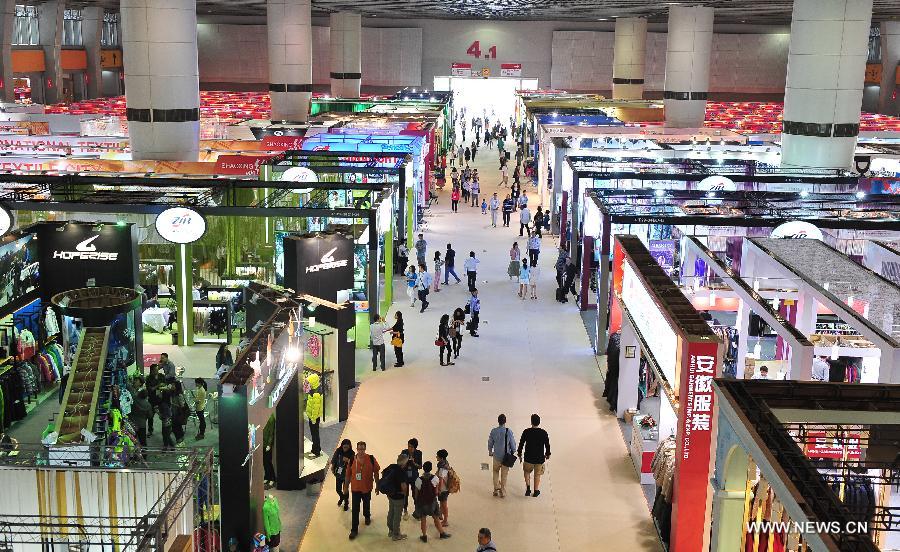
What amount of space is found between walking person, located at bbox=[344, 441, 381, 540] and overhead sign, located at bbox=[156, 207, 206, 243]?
6462mm

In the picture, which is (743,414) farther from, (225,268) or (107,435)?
(225,268)

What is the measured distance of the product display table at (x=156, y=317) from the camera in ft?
67.1

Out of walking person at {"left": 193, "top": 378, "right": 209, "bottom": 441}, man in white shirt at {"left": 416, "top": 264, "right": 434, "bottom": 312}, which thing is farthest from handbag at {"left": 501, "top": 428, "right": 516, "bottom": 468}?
man in white shirt at {"left": 416, "top": 264, "right": 434, "bottom": 312}

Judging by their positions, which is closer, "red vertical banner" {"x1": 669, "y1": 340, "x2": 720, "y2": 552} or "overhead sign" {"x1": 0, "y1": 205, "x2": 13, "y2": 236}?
"red vertical banner" {"x1": 669, "y1": 340, "x2": 720, "y2": 552}

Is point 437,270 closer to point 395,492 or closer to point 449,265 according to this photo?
point 449,265

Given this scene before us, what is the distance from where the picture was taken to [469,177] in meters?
40.6

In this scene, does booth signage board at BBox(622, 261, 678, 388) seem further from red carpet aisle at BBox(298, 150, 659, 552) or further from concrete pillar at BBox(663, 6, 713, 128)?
concrete pillar at BBox(663, 6, 713, 128)

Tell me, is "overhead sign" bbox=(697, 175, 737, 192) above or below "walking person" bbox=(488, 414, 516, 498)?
above

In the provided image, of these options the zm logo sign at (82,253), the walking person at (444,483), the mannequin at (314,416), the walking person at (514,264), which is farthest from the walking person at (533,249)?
the walking person at (444,483)

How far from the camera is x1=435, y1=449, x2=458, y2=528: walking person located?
12.5 m

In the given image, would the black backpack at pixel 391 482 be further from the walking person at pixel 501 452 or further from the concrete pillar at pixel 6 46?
the concrete pillar at pixel 6 46

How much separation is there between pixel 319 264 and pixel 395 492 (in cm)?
626

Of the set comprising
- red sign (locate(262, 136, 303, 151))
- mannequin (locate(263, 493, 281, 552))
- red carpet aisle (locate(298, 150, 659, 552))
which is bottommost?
red carpet aisle (locate(298, 150, 659, 552))

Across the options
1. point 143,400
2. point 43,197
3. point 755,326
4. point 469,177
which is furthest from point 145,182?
point 469,177
